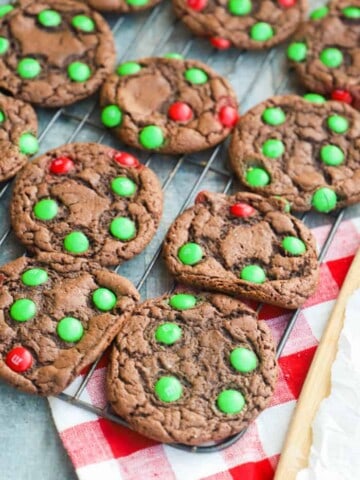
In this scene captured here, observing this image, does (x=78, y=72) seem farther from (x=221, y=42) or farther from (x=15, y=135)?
(x=221, y=42)

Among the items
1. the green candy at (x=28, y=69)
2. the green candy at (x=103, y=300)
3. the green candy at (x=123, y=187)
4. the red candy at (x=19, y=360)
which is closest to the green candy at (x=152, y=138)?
the green candy at (x=123, y=187)

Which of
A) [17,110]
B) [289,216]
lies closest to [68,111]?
[17,110]

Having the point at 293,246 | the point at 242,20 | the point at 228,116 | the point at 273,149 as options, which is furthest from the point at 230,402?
the point at 242,20

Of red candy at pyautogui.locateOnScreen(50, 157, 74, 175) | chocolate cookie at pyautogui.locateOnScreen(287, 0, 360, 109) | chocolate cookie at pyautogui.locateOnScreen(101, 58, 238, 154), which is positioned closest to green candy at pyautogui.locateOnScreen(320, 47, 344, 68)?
chocolate cookie at pyautogui.locateOnScreen(287, 0, 360, 109)

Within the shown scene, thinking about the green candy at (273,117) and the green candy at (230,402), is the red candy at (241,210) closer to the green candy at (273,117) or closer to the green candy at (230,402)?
the green candy at (273,117)

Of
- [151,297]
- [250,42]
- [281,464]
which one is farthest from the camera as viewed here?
[250,42]

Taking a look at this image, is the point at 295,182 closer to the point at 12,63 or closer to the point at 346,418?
the point at 346,418
